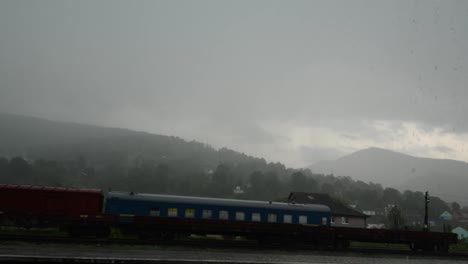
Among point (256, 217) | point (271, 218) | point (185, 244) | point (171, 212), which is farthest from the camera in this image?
point (271, 218)

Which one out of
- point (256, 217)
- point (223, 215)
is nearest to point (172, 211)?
point (223, 215)

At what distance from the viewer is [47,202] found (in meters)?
24.4

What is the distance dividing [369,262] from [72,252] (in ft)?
46.1

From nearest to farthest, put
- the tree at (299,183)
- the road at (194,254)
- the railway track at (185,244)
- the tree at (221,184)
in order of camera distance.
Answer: the road at (194,254) → the railway track at (185,244) → the tree at (221,184) → the tree at (299,183)

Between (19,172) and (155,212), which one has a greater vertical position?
(19,172)

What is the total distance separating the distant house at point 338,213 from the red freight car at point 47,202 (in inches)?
1532

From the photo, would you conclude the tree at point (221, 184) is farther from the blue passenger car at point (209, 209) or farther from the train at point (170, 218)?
the train at point (170, 218)

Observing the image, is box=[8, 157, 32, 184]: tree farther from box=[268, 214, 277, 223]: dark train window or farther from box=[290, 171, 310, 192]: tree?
box=[268, 214, 277, 223]: dark train window

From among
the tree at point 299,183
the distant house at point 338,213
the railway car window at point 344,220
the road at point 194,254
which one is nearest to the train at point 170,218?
the road at point 194,254

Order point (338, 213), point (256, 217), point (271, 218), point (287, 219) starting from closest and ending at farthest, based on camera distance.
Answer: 1. point (256, 217)
2. point (271, 218)
3. point (287, 219)
4. point (338, 213)

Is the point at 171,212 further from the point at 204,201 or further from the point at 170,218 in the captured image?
the point at 204,201

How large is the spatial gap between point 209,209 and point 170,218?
326cm

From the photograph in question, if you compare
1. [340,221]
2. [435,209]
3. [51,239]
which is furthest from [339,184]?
[51,239]

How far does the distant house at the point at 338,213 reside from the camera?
2276 inches
